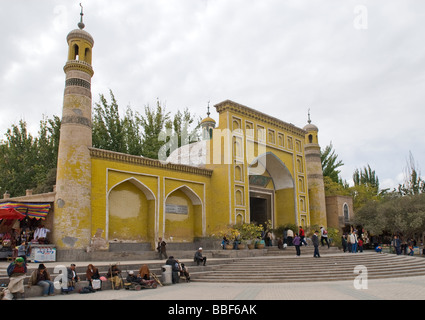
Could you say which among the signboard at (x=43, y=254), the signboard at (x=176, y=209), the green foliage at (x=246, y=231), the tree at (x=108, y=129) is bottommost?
the signboard at (x=43, y=254)

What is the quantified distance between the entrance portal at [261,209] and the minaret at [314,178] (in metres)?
3.56

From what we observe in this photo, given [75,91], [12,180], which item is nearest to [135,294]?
[75,91]

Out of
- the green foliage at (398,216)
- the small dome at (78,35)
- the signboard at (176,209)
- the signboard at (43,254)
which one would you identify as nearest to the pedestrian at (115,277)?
the signboard at (43,254)

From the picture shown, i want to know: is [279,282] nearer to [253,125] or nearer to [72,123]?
[72,123]

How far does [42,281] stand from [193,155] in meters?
13.6

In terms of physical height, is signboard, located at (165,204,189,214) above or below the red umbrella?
above

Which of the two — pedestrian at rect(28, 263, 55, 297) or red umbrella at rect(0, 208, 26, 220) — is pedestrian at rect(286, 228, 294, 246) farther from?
pedestrian at rect(28, 263, 55, 297)

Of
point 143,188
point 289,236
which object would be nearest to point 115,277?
point 143,188

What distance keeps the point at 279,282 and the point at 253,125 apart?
Result: 11.3 meters

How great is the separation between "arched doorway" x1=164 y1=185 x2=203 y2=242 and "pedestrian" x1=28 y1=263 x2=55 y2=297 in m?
8.78

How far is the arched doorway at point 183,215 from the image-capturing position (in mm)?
18109

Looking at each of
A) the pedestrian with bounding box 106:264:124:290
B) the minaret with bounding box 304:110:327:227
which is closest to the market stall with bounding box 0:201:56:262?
the pedestrian with bounding box 106:264:124:290

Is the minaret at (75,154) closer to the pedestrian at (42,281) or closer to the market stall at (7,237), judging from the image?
the market stall at (7,237)

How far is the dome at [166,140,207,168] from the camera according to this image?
20984 millimetres
